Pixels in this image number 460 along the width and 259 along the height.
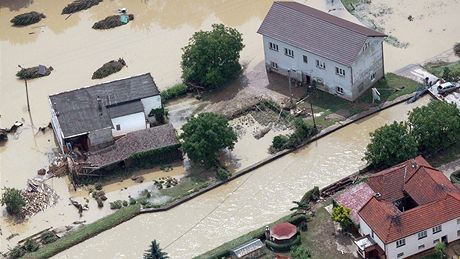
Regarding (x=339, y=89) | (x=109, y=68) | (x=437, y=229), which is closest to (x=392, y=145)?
(x=437, y=229)

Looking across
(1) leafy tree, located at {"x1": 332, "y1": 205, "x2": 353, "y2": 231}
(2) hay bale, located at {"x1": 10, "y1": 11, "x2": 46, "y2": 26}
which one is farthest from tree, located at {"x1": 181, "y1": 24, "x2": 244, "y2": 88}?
(2) hay bale, located at {"x1": 10, "y1": 11, "x2": 46, "y2": 26}

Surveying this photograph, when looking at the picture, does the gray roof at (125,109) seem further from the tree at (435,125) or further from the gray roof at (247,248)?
the tree at (435,125)

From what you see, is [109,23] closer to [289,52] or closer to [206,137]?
[289,52]

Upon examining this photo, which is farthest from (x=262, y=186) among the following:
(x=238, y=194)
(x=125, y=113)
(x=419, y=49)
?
(x=419, y=49)

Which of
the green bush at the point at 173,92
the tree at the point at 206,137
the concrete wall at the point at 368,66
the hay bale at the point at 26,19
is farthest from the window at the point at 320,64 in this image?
the hay bale at the point at 26,19

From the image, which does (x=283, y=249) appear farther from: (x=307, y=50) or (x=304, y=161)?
(x=307, y=50)
